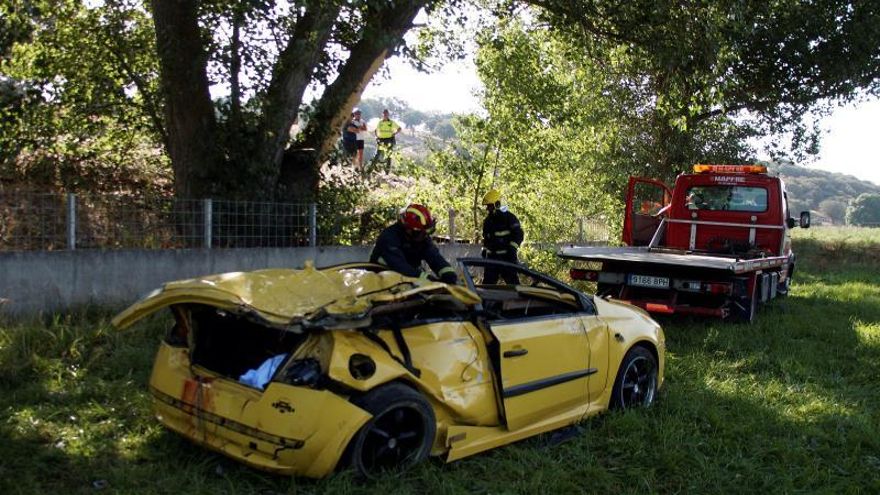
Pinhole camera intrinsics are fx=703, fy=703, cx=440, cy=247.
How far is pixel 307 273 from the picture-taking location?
4418 millimetres

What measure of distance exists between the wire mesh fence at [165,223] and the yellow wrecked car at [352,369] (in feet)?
11.9

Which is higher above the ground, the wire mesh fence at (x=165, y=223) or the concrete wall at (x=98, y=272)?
the wire mesh fence at (x=165, y=223)

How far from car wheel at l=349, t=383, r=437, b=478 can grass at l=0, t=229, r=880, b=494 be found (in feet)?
0.38

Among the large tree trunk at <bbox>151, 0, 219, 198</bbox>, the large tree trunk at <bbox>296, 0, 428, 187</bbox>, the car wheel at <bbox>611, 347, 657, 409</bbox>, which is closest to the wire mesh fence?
the large tree trunk at <bbox>151, 0, 219, 198</bbox>

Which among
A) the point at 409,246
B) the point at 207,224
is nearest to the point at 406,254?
the point at 409,246

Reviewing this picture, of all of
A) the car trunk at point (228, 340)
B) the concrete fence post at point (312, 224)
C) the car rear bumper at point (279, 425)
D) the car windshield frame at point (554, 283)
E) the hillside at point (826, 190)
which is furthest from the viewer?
the hillside at point (826, 190)

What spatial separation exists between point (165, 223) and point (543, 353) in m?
5.10

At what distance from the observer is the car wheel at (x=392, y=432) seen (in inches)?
144

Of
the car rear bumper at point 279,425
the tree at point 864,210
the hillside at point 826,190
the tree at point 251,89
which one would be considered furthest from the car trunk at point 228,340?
the hillside at point 826,190

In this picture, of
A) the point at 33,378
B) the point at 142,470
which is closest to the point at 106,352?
the point at 33,378

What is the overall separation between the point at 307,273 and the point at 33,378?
2.72 m

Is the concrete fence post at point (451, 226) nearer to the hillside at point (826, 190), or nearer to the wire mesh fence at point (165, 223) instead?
the wire mesh fence at point (165, 223)

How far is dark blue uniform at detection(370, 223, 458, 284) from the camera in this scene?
5457mm

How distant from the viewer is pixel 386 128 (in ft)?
49.8
